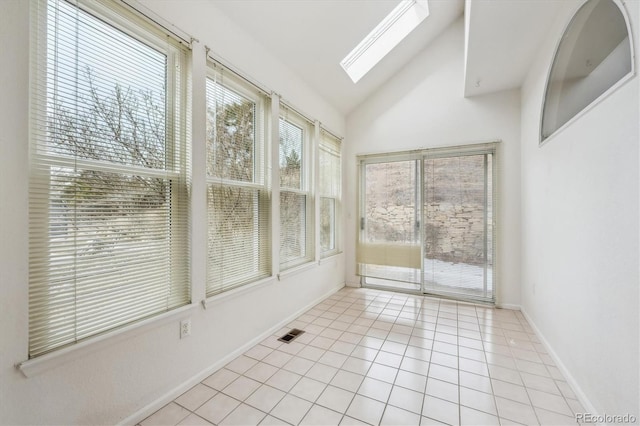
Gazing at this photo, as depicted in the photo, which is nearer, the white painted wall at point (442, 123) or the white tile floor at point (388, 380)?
the white tile floor at point (388, 380)

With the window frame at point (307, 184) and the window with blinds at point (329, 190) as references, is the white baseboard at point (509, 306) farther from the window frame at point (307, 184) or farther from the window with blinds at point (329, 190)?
the window frame at point (307, 184)

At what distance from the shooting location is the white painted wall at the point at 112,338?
1151mm

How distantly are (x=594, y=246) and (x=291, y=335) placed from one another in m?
2.47

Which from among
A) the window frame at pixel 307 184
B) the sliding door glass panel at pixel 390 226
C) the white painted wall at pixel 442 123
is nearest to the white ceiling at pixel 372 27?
the white painted wall at pixel 442 123

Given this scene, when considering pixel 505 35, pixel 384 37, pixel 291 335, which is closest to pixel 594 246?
pixel 505 35

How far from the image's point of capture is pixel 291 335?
272 centimetres

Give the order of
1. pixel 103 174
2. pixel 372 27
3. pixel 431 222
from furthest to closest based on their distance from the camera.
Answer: pixel 431 222 < pixel 372 27 < pixel 103 174

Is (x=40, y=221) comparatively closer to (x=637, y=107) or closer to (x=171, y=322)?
(x=171, y=322)

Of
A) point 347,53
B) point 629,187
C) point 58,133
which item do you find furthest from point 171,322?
point 347,53

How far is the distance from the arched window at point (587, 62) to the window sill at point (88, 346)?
289cm

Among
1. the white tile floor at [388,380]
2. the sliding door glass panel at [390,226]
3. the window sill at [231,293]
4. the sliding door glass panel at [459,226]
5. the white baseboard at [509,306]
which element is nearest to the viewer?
the white tile floor at [388,380]

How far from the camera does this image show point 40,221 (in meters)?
1.26

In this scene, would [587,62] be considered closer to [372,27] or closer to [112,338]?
[372,27]

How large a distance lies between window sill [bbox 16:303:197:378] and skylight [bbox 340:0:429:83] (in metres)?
3.25
